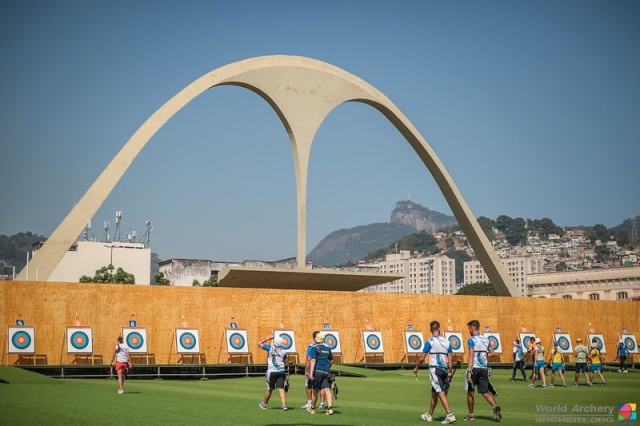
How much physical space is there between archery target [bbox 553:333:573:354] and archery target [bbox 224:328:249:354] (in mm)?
14512

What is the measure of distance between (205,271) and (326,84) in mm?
77854

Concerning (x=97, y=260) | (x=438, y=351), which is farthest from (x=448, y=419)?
(x=97, y=260)

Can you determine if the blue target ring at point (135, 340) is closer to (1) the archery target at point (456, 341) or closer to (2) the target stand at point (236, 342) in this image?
(2) the target stand at point (236, 342)

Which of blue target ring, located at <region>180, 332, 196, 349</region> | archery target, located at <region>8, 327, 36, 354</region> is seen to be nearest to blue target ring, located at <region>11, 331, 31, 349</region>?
archery target, located at <region>8, 327, 36, 354</region>

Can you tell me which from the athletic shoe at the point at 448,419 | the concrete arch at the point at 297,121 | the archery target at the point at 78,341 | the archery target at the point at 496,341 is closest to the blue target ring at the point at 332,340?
the concrete arch at the point at 297,121

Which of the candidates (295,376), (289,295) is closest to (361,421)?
(295,376)

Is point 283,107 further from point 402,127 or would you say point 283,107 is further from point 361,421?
point 361,421

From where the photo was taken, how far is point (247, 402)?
19.1m

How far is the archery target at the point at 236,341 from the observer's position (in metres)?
32.5

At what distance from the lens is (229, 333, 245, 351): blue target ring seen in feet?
107

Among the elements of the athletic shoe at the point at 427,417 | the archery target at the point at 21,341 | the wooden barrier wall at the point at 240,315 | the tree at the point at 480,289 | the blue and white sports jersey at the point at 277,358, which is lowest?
the athletic shoe at the point at 427,417

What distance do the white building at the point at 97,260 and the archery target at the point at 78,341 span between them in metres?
70.5

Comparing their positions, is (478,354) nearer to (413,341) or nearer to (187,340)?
(187,340)

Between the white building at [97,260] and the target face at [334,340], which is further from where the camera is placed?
the white building at [97,260]
